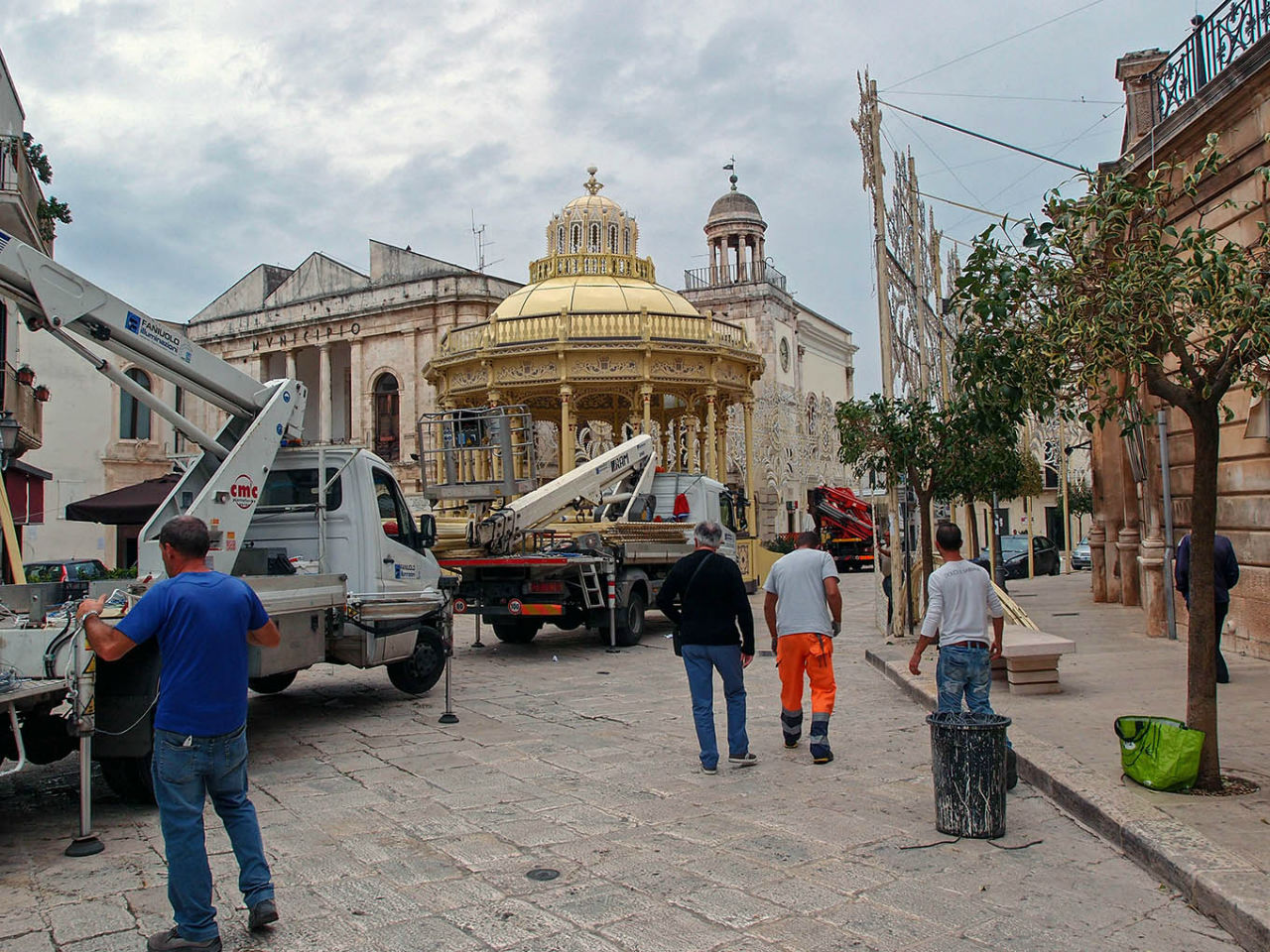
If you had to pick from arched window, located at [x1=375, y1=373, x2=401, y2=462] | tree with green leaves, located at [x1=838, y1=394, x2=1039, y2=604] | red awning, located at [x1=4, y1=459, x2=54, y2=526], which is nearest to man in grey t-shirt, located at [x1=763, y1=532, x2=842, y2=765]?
tree with green leaves, located at [x1=838, y1=394, x2=1039, y2=604]

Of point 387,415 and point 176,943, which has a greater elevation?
point 387,415

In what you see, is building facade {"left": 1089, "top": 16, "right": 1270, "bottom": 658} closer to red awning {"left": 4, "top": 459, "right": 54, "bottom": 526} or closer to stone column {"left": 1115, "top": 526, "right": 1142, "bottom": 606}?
stone column {"left": 1115, "top": 526, "right": 1142, "bottom": 606}

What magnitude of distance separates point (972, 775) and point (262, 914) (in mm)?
3683

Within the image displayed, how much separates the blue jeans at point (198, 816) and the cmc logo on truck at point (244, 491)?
4.82 m

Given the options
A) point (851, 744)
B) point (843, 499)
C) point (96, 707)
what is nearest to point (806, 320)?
point (843, 499)

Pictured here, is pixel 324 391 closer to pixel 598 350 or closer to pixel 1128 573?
pixel 598 350

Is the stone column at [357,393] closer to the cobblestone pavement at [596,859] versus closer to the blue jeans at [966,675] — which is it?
the cobblestone pavement at [596,859]

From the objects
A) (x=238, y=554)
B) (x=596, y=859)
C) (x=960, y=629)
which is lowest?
(x=596, y=859)

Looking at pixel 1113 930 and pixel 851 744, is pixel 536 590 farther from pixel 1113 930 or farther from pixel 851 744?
pixel 1113 930

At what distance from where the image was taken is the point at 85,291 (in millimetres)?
8070

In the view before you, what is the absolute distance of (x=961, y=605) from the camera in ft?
22.4

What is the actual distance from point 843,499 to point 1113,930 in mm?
38367

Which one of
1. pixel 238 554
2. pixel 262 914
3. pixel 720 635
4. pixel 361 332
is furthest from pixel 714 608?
pixel 361 332

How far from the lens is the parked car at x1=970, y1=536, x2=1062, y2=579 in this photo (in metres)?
30.8
